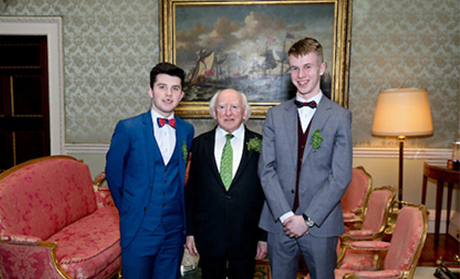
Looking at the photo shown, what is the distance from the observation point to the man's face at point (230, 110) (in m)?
1.97

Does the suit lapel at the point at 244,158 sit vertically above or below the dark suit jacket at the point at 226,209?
above

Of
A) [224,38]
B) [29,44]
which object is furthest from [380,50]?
[29,44]

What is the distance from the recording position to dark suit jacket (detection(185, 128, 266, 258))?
1.89 m

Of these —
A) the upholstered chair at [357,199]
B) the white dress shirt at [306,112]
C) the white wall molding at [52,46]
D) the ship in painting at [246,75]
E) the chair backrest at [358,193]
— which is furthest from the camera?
the white wall molding at [52,46]

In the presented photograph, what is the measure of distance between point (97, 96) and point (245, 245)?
339 centimetres

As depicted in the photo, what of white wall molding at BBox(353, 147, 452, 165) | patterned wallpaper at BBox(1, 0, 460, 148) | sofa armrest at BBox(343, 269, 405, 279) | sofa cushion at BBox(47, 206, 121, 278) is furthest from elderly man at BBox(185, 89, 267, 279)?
white wall molding at BBox(353, 147, 452, 165)

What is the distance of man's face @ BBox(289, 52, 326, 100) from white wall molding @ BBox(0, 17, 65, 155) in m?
3.74

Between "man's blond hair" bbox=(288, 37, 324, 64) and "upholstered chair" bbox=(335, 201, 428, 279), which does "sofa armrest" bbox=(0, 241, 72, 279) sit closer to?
"upholstered chair" bbox=(335, 201, 428, 279)

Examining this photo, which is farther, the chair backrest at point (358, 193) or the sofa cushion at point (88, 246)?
the chair backrest at point (358, 193)

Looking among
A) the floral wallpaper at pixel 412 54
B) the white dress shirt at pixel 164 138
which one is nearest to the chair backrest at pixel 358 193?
the floral wallpaper at pixel 412 54

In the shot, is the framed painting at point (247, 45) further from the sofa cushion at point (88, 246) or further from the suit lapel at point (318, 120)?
the suit lapel at point (318, 120)

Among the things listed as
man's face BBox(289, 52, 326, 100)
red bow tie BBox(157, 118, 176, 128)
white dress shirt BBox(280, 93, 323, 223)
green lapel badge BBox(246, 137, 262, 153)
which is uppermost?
man's face BBox(289, 52, 326, 100)

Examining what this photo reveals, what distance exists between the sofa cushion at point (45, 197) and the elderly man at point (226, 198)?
1449 millimetres

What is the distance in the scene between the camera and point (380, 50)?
4203 millimetres
